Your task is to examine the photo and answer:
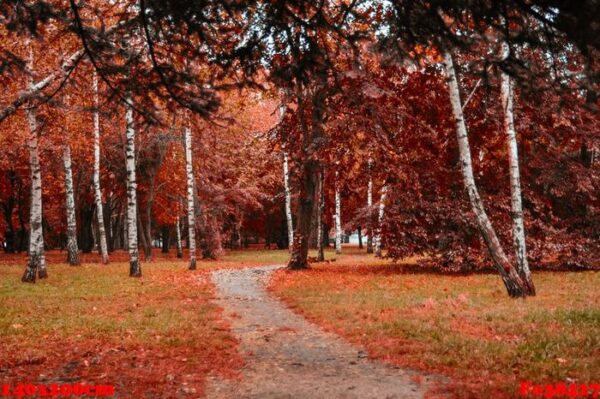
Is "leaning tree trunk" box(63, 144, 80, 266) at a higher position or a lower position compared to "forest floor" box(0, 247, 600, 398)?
higher

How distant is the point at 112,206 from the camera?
47031mm

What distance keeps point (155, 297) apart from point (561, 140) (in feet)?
55.7

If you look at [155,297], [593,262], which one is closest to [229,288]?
[155,297]

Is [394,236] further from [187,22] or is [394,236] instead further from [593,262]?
[187,22]

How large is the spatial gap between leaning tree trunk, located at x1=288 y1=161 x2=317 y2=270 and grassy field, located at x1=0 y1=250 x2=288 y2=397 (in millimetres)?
7389

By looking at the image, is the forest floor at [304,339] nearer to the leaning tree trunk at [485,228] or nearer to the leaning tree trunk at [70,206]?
the leaning tree trunk at [485,228]

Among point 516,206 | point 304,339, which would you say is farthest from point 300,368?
point 516,206

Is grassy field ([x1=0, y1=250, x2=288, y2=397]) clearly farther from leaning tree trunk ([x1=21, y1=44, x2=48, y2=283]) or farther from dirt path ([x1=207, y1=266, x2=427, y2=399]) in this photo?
leaning tree trunk ([x1=21, y1=44, x2=48, y2=283])

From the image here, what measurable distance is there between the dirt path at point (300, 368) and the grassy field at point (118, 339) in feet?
1.13

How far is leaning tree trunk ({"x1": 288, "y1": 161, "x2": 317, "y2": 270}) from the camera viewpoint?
22.7 meters

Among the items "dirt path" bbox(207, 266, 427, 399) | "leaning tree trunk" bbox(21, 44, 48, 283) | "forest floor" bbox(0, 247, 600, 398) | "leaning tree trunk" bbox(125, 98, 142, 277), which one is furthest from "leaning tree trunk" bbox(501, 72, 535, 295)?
"leaning tree trunk" bbox(21, 44, 48, 283)

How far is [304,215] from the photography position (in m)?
23.1

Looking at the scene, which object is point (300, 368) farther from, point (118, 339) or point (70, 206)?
point (70, 206)

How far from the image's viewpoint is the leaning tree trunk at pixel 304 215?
74.5 ft
